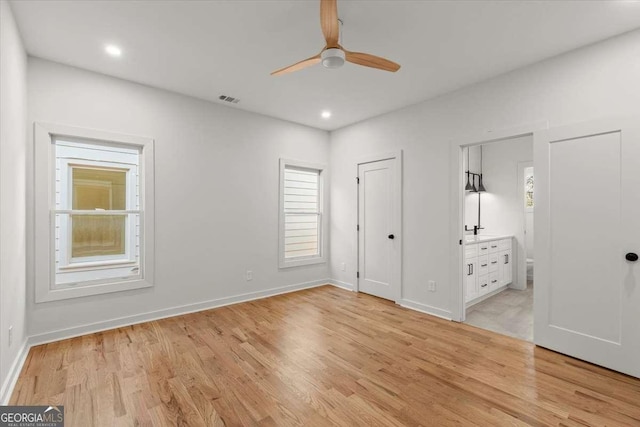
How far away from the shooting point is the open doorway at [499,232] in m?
4.09

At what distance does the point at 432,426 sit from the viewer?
1795 millimetres

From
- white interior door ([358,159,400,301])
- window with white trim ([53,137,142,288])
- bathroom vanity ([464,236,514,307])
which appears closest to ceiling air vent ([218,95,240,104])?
window with white trim ([53,137,142,288])

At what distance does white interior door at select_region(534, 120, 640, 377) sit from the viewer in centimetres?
241

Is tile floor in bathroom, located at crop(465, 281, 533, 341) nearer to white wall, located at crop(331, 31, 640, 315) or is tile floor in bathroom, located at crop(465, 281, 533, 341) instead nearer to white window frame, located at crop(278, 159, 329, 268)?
white wall, located at crop(331, 31, 640, 315)

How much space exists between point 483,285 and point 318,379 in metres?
3.27

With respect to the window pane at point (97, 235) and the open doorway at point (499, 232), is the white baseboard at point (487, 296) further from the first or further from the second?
the window pane at point (97, 235)

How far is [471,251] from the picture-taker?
13.6 feet

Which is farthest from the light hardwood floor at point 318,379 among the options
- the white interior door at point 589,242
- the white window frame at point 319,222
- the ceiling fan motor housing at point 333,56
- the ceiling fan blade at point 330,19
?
the ceiling fan blade at point 330,19

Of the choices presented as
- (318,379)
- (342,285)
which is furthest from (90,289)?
(342,285)

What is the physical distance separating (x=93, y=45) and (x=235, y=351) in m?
3.20

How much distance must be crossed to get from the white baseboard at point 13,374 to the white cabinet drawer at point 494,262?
554 cm

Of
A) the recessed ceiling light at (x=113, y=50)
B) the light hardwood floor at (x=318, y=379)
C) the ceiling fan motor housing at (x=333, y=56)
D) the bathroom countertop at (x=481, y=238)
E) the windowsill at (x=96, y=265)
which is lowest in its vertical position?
the light hardwood floor at (x=318, y=379)

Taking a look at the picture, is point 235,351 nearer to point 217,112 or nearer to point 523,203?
point 217,112

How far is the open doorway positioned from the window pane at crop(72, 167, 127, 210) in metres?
4.51
